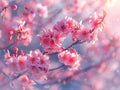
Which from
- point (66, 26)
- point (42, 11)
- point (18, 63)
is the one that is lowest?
point (18, 63)

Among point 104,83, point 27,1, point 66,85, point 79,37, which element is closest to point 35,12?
point 27,1

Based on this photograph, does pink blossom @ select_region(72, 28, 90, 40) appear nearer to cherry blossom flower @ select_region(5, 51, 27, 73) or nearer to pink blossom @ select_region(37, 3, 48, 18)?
cherry blossom flower @ select_region(5, 51, 27, 73)

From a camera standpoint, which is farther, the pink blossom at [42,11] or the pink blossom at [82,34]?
the pink blossom at [42,11]

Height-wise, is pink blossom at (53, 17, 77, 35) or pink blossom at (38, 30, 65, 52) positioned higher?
pink blossom at (53, 17, 77, 35)

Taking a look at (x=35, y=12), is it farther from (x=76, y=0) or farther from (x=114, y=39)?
(x=114, y=39)

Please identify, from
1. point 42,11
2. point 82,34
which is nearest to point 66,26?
point 82,34

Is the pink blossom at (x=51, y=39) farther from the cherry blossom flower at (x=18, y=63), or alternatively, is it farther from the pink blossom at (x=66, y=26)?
the cherry blossom flower at (x=18, y=63)

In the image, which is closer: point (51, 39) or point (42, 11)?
point (51, 39)

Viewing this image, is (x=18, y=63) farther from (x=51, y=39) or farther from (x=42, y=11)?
(x=42, y=11)

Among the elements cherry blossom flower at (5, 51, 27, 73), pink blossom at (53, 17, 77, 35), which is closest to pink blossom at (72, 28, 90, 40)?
pink blossom at (53, 17, 77, 35)

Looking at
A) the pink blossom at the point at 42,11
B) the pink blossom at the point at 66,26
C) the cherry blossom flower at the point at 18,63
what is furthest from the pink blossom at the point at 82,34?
the pink blossom at the point at 42,11

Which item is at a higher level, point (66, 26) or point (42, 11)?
point (42, 11)
